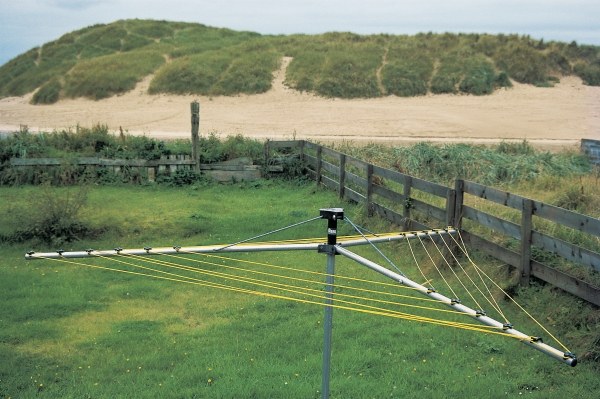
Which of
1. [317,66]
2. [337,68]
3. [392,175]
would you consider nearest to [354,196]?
[392,175]

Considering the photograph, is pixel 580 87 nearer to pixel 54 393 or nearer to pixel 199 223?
pixel 199 223

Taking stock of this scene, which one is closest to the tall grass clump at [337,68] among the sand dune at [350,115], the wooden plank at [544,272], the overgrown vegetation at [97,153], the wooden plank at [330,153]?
the sand dune at [350,115]

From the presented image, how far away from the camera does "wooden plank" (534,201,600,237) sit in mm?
7410

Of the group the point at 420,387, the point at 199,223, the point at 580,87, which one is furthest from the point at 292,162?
the point at 580,87

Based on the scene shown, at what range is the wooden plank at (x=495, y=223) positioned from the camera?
28.8 ft

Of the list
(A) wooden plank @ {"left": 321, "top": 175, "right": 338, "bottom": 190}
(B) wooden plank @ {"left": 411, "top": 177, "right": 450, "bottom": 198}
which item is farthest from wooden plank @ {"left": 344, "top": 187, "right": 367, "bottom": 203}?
(B) wooden plank @ {"left": 411, "top": 177, "right": 450, "bottom": 198}

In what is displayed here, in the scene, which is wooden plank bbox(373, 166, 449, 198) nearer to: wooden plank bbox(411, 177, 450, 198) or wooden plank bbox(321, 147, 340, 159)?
wooden plank bbox(411, 177, 450, 198)

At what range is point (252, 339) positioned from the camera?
772 centimetres

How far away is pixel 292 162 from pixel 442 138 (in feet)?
39.9

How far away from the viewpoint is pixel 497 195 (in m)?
9.17

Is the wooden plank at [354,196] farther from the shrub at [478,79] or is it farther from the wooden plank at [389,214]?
the shrub at [478,79]

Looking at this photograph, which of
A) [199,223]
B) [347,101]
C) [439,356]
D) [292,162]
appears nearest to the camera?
[439,356]

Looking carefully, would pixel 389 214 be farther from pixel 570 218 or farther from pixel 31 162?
pixel 31 162

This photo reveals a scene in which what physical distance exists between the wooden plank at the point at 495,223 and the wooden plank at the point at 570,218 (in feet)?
1.57
